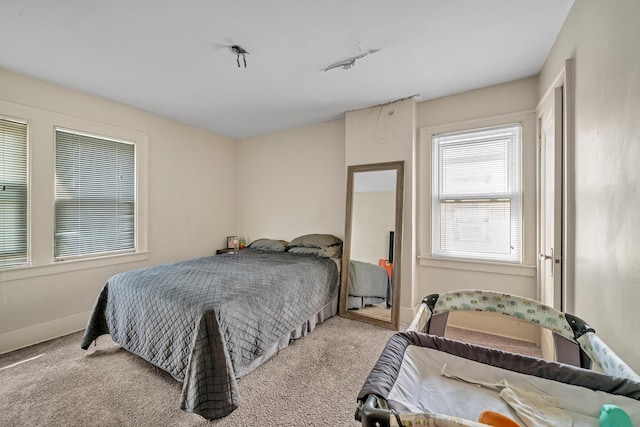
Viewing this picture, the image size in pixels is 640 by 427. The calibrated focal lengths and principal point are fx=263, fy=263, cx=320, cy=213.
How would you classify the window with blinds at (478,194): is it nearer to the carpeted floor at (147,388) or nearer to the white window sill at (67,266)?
the carpeted floor at (147,388)

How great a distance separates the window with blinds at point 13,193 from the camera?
91.7 inches

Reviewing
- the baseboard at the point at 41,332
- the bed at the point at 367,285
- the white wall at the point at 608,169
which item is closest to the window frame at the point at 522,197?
the bed at the point at 367,285

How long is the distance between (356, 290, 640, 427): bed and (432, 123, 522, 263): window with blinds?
64.8 inches

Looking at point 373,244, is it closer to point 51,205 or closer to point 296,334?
point 296,334

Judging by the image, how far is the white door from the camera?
177 centimetres

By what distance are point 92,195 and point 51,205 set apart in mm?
355

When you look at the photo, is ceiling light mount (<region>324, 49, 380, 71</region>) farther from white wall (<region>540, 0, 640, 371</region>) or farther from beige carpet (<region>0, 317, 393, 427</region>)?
beige carpet (<region>0, 317, 393, 427</region>)

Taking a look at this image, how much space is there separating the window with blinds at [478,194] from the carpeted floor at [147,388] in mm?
1454

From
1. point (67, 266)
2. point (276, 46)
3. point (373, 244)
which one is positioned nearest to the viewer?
point (276, 46)

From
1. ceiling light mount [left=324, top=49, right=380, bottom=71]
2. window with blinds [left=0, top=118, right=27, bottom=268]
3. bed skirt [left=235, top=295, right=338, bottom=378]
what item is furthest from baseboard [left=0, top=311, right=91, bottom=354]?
ceiling light mount [left=324, top=49, right=380, bottom=71]

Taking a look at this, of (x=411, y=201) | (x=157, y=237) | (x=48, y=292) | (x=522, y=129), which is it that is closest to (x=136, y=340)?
(x=48, y=292)

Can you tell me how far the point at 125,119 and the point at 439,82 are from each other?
3.50 metres

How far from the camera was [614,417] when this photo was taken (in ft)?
2.33

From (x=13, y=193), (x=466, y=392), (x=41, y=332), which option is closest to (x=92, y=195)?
(x=13, y=193)
